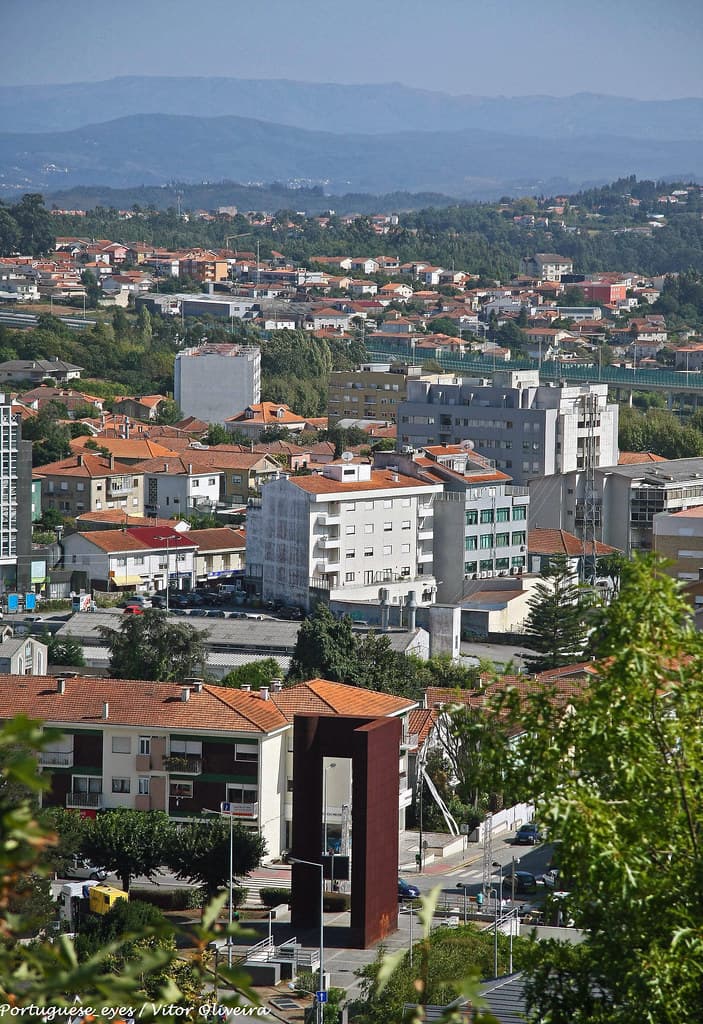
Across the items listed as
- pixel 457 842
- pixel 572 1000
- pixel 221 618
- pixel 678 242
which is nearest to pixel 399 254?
pixel 678 242

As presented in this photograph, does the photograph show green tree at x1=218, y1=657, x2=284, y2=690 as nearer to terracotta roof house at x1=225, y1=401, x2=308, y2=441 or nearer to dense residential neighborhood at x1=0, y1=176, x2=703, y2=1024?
dense residential neighborhood at x1=0, y1=176, x2=703, y2=1024

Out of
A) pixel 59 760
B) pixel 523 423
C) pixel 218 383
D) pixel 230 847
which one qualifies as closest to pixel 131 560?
pixel 523 423

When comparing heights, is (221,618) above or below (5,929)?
below

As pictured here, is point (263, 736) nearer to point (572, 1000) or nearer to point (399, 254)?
point (572, 1000)

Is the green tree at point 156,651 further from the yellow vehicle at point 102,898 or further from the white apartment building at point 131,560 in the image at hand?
the white apartment building at point 131,560

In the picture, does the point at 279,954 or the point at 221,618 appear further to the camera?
the point at 221,618

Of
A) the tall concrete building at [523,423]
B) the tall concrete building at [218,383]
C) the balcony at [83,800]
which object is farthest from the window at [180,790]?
the tall concrete building at [218,383]

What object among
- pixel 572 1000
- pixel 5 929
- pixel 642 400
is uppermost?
pixel 5 929
